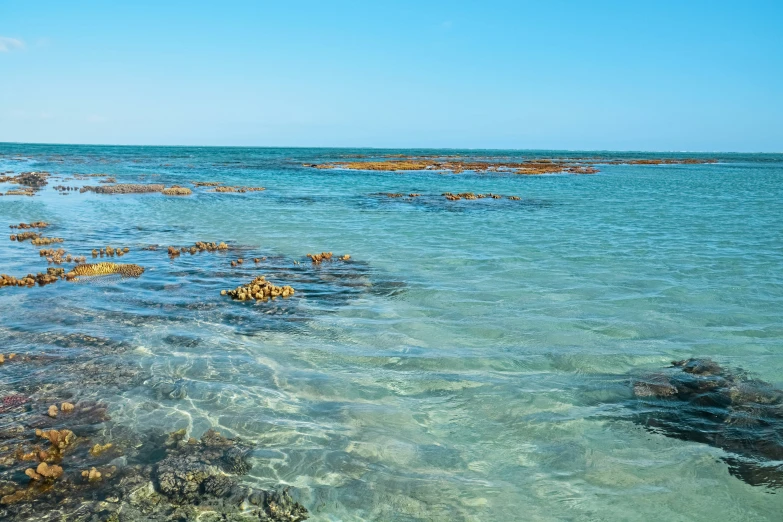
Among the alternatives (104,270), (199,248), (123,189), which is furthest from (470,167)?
(104,270)

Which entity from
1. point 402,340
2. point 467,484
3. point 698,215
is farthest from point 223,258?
point 698,215

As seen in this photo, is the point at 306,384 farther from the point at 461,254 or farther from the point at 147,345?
the point at 461,254

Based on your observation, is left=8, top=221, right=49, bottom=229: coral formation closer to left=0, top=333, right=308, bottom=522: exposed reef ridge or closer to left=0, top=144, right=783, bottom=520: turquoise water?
left=0, top=144, right=783, bottom=520: turquoise water

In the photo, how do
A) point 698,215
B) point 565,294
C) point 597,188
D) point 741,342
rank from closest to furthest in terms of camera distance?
point 741,342
point 565,294
point 698,215
point 597,188

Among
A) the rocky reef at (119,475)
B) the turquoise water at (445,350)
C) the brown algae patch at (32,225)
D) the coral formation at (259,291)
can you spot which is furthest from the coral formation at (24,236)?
the rocky reef at (119,475)

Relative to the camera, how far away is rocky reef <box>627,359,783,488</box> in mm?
6812

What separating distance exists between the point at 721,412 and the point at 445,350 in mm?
4619

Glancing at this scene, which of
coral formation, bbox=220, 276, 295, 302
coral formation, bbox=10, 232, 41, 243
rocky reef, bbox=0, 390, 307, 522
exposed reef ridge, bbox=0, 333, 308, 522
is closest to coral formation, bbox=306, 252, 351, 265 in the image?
coral formation, bbox=220, 276, 295, 302

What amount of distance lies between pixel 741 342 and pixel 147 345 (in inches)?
467

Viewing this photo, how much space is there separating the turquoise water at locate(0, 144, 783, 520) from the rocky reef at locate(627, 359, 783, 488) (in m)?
Answer: 0.29

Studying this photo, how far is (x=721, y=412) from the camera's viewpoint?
7941mm

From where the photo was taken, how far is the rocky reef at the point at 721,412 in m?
6.81

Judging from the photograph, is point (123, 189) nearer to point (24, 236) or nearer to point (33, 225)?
point (33, 225)

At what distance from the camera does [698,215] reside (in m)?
30.2
